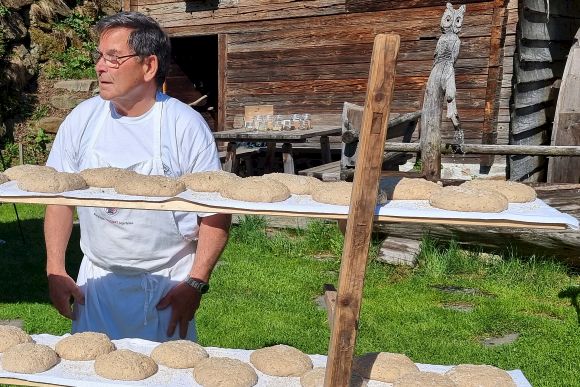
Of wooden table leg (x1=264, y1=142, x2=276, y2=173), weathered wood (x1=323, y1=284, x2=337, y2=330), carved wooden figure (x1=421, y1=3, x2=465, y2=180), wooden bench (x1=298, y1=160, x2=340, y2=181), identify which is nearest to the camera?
weathered wood (x1=323, y1=284, x2=337, y2=330)

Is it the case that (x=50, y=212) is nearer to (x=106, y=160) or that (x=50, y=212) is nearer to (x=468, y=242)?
Result: (x=106, y=160)

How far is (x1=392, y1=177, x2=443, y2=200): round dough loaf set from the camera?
2.11 m

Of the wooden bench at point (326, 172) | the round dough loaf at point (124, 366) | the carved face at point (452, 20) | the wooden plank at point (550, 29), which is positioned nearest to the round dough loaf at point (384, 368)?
the round dough loaf at point (124, 366)

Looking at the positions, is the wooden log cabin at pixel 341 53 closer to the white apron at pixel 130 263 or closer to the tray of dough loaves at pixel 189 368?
the white apron at pixel 130 263

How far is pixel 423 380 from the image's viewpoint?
7.00ft

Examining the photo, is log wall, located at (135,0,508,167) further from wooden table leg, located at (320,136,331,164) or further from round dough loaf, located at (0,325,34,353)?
round dough loaf, located at (0,325,34,353)

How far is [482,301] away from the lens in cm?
533

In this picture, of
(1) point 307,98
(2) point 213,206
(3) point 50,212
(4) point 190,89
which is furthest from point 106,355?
(4) point 190,89

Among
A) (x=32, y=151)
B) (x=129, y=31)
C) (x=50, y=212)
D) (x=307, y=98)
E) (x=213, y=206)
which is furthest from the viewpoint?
(x=32, y=151)

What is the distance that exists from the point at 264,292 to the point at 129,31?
11.2 ft

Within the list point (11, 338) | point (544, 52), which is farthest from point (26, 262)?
point (544, 52)

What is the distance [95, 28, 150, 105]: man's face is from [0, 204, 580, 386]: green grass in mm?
2388

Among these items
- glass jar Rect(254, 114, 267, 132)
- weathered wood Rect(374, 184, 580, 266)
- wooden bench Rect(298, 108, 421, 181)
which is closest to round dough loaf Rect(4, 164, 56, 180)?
wooden bench Rect(298, 108, 421, 181)

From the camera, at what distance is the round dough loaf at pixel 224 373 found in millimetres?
2154
